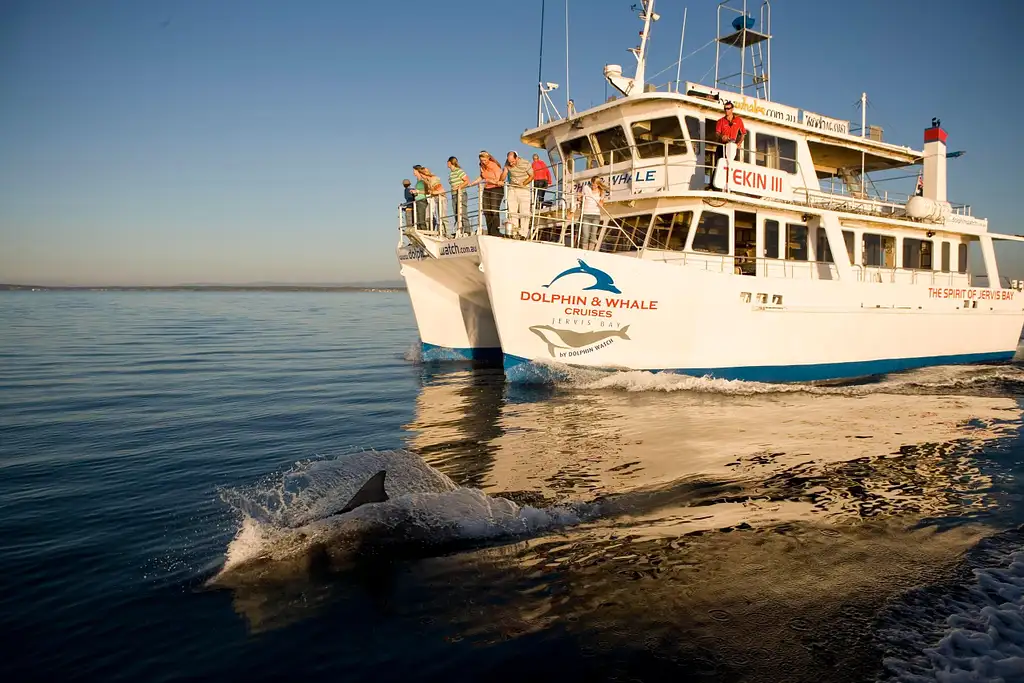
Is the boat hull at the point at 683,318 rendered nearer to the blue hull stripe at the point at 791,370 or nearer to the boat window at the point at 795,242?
the blue hull stripe at the point at 791,370

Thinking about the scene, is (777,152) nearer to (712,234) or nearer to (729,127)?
(729,127)

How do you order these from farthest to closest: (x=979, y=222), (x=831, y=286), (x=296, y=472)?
1. (x=979, y=222)
2. (x=831, y=286)
3. (x=296, y=472)

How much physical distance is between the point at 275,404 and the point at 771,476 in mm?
8354

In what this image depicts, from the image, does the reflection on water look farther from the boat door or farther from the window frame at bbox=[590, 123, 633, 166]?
the window frame at bbox=[590, 123, 633, 166]

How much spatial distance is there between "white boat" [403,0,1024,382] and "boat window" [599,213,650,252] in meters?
0.04

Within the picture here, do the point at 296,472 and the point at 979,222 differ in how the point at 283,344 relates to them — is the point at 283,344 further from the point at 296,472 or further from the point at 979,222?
the point at 979,222

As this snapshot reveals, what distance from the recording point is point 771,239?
1491cm

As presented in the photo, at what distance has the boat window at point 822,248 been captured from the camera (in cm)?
1562

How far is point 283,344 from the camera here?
24.0m

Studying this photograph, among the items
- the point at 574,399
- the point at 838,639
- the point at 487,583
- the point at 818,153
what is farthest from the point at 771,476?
the point at 818,153

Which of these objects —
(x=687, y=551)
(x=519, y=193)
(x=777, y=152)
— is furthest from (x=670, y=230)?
(x=687, y=551)

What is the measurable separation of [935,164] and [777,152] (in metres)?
6.52

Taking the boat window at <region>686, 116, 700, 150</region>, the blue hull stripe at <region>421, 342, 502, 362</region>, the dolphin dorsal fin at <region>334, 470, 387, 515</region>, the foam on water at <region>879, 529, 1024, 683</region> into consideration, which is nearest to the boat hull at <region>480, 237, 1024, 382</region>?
the boat window at <region>686, 116, 700, 150</region>

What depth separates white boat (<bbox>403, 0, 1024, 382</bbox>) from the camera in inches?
486
